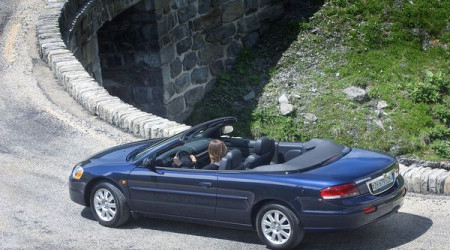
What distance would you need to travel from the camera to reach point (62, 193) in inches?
415

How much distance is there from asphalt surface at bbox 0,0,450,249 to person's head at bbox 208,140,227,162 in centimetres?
77

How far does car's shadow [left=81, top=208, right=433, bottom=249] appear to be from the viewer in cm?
890

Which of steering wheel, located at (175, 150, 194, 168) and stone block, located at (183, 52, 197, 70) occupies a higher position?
stone block, located at (183, 52, 197, 70)

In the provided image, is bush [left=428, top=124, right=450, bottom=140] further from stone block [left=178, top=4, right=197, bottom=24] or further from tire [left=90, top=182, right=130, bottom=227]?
tire [left=90, top=182, right=130, bottom=227]

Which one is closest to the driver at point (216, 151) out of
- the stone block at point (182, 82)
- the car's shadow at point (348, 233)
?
the car's shadow at point (348, 233)

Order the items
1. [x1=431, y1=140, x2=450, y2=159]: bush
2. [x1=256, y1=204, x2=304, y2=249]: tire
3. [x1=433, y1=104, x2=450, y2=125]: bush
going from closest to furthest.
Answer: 1. [x1=256, y1=204, x2=304, y2=249]: tire
2. [x1=431, y1=140, x2=450, y2=159]: bush
3. [x1=433, y1=104, x2=450, y2=125]: bush

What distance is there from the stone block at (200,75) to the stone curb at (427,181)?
1089 centimetres

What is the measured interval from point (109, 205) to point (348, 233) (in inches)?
100

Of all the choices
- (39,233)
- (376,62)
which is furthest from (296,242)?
(376,62)

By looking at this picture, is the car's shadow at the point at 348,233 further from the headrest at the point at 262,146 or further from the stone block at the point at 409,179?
the headrest at the point at 262,146

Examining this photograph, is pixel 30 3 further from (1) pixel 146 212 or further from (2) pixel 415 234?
(2) pixel 415 234

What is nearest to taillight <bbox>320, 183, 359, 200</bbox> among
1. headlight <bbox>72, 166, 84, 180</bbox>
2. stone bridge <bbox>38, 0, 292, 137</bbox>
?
headlight <bbox>72, 166, 84, 180</bbox>

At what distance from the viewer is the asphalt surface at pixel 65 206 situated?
910cm

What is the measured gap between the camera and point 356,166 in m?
8.83
